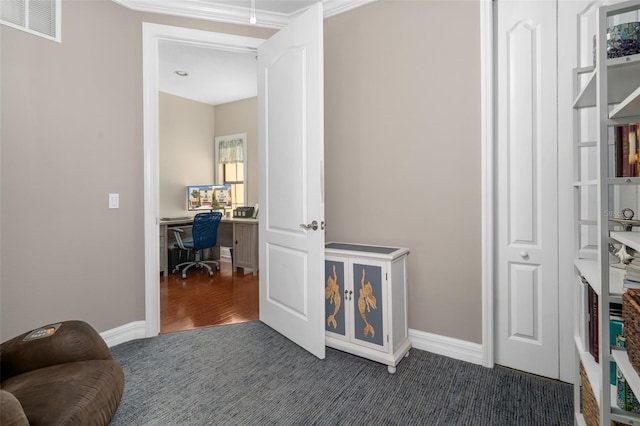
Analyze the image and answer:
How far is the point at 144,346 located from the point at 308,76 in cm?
230

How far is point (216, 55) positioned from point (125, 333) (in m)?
3.17

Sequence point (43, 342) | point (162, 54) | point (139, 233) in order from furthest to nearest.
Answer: point (162, 54)
point (139, 233)
point (43, 342)

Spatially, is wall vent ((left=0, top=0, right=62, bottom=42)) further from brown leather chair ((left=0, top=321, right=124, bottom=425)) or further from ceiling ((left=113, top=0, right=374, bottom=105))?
brown leather chair ((left=0, top=321, right=124, bottom=425))

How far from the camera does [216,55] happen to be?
404cm

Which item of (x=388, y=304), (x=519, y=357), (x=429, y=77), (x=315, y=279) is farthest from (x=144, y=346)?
(x=429, y=77)

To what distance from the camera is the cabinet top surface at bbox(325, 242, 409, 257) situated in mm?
2258

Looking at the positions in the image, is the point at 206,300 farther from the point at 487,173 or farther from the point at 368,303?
the point at 487,173

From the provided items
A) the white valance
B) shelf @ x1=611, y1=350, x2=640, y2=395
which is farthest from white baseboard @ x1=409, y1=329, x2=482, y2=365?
the white valance

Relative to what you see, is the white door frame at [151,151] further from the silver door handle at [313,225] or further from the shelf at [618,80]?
the shelf at [618,80]

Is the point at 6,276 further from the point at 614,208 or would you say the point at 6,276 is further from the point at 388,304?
the point at 614,208

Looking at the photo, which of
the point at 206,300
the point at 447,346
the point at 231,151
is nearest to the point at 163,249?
the point at 206,300

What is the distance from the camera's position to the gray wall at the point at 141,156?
7.00 ft

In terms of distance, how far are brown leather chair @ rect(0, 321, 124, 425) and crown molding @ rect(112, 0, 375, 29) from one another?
236cm

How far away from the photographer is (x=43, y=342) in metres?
1.47
